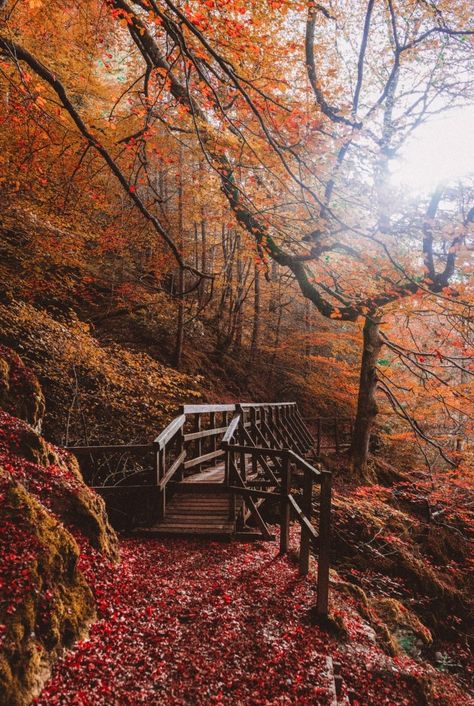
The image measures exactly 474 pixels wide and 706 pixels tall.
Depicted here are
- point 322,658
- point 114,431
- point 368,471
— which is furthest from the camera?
point 368,471

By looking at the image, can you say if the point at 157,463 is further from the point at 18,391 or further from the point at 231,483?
the point at 18,391

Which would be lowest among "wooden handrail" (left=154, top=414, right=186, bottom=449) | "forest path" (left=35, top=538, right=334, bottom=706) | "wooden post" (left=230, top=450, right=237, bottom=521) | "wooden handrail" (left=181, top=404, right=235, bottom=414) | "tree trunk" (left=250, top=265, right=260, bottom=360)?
"forest path" (left=35, top=538, right=334, bottom=706)

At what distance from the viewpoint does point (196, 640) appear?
316 cm

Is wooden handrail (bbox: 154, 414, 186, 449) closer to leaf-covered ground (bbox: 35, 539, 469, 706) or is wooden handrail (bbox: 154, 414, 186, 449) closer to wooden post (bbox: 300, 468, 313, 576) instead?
leaf-covered ground (bbox: 35, 539, 469, 706)

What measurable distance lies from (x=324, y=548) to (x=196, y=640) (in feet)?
4.57

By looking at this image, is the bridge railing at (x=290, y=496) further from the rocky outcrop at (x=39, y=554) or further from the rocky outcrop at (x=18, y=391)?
the rocky outcrop at (x=18, y=391)

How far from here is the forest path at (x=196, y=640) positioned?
2.60 metres

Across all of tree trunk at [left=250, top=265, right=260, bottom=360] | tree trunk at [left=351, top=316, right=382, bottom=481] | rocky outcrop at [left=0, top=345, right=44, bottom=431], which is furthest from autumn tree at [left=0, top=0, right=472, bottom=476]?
tree trunk at [left=250, top=265, right=260, bottom=360]

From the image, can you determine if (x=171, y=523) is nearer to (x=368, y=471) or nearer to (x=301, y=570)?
(x=301, y=570)

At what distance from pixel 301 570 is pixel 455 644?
3.75m

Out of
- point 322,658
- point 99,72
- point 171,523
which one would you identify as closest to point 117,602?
point 322,658

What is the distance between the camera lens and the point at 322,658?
3141 mm

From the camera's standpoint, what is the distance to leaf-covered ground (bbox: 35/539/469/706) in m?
2.62

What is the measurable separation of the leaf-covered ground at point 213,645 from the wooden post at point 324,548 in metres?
0.20
